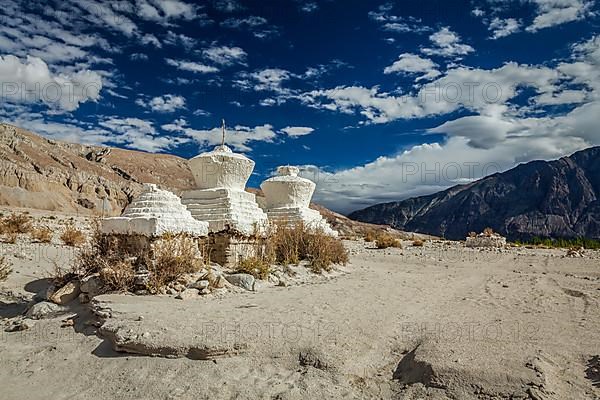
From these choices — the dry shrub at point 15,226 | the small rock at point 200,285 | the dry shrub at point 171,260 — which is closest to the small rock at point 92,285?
the dry shrub at point 171,260

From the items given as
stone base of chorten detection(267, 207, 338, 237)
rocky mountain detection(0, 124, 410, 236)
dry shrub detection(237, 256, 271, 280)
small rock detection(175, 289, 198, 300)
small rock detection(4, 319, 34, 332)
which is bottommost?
small rock detection(4, 319, 34, 332)

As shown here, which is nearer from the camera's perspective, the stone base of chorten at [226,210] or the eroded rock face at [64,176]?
the stone base of chorten at [226,210]

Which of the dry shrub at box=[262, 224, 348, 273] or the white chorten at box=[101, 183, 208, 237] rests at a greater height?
the white chorten at box=[101, 183, 208, 237]

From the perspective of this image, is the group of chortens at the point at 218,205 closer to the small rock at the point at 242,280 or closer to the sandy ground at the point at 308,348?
the small rock at the point at 242,280

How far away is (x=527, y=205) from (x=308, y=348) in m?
68.1

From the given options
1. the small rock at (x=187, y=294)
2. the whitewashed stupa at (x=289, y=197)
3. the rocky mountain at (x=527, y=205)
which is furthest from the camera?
the rocky mountain at (x=527, y=205)

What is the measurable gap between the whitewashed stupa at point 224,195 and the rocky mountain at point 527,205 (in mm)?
57210

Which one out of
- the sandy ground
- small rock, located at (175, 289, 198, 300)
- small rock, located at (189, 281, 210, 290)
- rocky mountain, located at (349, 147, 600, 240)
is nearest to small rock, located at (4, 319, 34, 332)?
the sandy ground

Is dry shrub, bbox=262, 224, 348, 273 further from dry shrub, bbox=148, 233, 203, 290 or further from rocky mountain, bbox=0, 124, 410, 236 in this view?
rocky mountain, bbox=0, 124, 410, 236

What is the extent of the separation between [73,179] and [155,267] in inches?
2134

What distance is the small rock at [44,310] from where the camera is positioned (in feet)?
22.0

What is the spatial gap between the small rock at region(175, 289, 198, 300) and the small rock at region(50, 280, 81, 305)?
6.40 ft

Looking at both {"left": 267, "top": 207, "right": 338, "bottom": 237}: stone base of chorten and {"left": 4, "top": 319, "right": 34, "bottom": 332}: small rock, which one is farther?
{"left": 267, "top": 207, "right": 338, "bottom": 237}: stone base of chorten

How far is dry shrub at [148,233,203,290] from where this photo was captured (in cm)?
735
